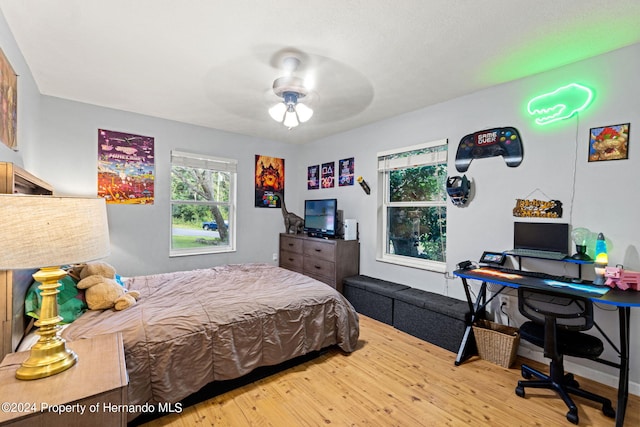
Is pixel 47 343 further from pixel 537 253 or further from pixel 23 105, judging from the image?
pixel 537 253

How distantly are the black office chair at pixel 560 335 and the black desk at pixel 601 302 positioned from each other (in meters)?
0.07

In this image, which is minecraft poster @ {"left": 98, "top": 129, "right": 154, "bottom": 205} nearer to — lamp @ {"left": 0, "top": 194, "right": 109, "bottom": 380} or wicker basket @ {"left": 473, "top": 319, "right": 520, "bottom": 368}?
lamp @ {"left": 0, "top": 194, "right": 109, "bottom": 380}

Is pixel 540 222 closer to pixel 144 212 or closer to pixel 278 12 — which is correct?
pixel 278 12

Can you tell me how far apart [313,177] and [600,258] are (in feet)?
12.1

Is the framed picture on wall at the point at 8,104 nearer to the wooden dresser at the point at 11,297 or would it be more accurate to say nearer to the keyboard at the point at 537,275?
the wooden dresser at the point at 11,297

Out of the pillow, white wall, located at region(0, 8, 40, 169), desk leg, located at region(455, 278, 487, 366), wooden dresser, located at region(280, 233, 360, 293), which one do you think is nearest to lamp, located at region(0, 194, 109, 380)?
the pillow

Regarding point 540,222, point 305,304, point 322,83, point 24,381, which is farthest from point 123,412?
point 540,222

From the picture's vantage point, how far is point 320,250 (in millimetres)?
4082

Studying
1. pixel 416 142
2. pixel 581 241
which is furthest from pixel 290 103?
pixel 581 241

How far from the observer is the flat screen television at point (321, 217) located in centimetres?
415

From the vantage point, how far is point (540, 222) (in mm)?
2484

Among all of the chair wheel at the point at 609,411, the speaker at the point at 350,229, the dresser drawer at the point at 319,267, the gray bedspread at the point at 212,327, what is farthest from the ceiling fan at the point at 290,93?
the chair wheel at the point at 609,411

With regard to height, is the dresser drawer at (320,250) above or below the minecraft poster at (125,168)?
below

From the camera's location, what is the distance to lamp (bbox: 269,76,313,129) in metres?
2.35
